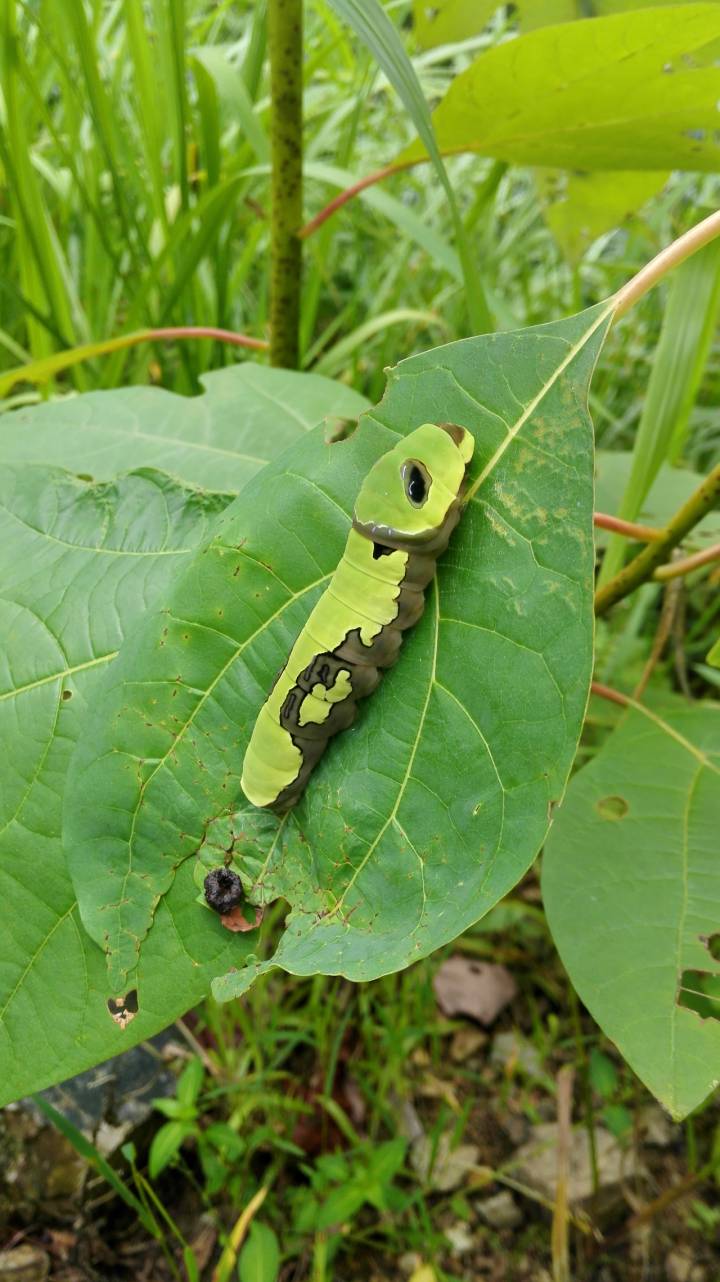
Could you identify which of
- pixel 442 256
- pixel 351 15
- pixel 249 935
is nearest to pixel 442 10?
pixel 442 256

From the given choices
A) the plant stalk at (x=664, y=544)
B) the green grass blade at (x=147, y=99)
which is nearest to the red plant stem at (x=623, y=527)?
the plant stalk at (x=664, y=544)

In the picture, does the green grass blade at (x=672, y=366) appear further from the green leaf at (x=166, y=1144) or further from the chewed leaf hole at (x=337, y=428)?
the green leaf at (x=166, y=1144)

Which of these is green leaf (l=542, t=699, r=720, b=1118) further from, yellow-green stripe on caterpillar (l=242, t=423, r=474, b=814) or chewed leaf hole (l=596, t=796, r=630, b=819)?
yellow-green stripe on caterpillar (l=242, t=423, r=474, b=814)

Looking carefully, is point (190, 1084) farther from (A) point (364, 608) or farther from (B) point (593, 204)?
(B) point (593, 204)

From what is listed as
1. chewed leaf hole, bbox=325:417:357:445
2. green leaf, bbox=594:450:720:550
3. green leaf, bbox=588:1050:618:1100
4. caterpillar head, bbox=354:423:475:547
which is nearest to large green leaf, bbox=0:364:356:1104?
chewed leaf hole, bbox=325:417:357:445

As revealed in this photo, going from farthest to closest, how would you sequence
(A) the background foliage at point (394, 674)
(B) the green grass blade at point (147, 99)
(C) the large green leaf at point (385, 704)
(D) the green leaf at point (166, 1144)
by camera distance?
1. (B) the green grass blade at point (147, 99)
2. (D) the green leaf at point (166, 1144)
3. (A) the background foliage at point (394, 674)
4. (C) the large green leaf at point (385, 704)

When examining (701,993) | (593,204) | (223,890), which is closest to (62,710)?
(223,890)
